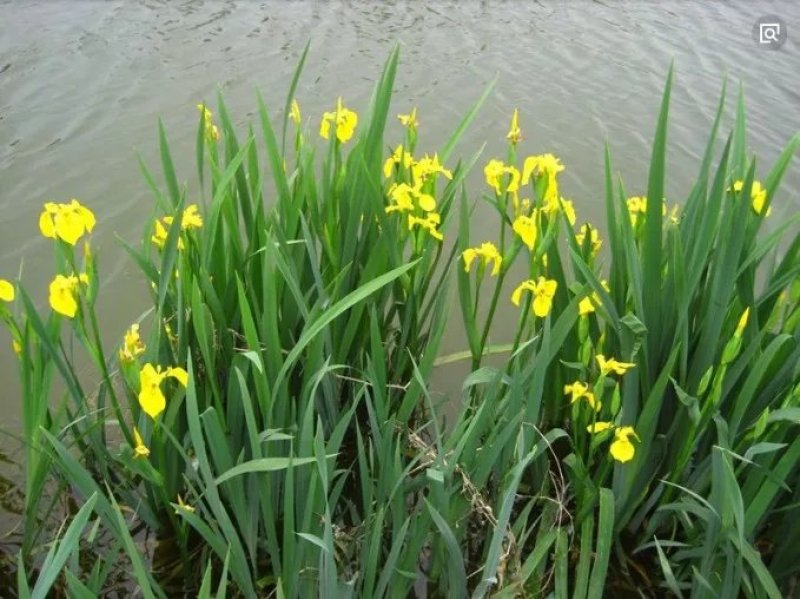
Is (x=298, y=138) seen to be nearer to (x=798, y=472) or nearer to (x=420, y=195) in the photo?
(x=420, y=195)

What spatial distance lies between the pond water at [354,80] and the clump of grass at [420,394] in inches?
47.3

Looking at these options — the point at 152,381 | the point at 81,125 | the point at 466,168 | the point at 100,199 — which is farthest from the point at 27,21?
the point at 152,381

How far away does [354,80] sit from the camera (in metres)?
4.86

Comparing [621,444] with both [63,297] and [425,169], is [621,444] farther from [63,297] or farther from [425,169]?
[63,297]

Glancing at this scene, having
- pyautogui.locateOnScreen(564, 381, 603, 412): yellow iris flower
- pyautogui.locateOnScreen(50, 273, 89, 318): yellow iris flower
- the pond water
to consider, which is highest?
pyautogui.locateOnScreen(50, 273, 89, 318): yellow iris flower

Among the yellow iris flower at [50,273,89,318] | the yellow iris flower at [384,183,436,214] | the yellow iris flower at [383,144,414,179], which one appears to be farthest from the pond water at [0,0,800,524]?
the yellow iris flower at [50,273,89,318]

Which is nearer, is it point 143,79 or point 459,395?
point 459,395

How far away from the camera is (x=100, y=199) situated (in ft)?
12.1

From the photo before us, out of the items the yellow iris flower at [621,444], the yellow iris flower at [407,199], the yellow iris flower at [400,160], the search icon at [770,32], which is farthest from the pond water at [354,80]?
the yellow iris flower at [621,444]

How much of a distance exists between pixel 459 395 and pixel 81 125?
2.63m

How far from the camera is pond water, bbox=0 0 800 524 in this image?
3816mm

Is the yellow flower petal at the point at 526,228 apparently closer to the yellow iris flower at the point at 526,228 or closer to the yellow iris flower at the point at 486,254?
the yellow iris flower at the point at 526,228

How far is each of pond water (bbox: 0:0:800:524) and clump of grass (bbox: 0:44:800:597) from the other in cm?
120

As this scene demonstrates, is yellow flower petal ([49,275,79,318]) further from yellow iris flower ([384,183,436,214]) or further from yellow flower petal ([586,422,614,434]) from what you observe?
yellow flower petal ([586,422,614,434])
